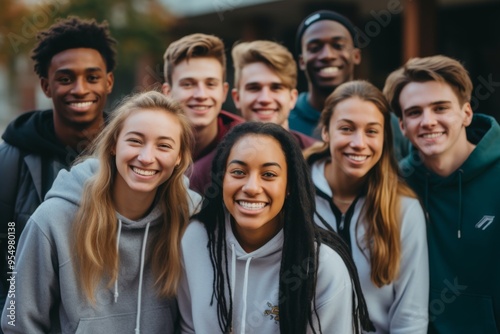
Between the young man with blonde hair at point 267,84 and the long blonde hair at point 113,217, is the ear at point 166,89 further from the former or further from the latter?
the long blonde hair at point 113,217

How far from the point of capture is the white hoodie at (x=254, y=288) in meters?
3.03

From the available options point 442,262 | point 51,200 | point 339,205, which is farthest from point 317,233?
point 51,200

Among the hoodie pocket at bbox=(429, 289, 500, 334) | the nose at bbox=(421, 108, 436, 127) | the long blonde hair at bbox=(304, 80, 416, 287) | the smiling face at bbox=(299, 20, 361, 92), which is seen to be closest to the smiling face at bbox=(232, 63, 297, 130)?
the smiling face at bbox=(299, 20, 361, 92)

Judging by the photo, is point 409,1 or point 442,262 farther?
point 409,1

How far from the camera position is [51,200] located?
3174mm

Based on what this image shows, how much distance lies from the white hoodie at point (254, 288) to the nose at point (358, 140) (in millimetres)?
782

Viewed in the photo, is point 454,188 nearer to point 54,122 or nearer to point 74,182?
point 74,182

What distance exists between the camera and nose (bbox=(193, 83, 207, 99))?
166 inches

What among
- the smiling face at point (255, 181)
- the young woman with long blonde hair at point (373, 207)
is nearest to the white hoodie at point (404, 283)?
the young woman with long blonde hair at point (373, 207)

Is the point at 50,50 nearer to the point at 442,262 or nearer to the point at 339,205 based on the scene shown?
the point at 339,205

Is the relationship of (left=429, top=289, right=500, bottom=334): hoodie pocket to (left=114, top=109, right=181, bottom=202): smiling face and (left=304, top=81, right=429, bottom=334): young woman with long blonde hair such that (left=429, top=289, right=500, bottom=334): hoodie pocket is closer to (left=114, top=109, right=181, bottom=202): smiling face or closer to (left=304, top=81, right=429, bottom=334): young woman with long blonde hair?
(left=304, top=81, right=429, bottom=334): young woman with long blonde hair

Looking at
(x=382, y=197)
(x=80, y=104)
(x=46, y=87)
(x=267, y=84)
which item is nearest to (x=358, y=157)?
(x=382, y=197)

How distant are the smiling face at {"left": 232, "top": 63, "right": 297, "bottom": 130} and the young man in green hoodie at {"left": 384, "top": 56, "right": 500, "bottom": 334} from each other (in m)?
0.97

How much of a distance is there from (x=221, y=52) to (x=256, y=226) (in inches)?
73.6
